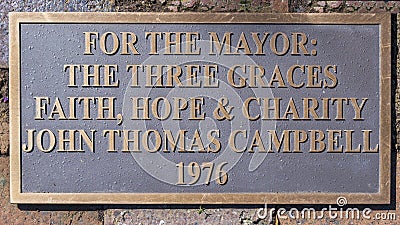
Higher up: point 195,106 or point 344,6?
point 344,6

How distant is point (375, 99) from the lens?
9.36 ft

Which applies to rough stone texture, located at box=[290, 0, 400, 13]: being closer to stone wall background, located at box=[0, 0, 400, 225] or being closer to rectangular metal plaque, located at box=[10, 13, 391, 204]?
stone wall background, located at box=[0, 0, 400, 225]

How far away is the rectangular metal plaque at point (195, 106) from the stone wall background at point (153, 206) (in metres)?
0.09

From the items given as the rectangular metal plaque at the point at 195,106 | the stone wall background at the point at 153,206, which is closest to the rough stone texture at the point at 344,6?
the stone wall background at the point at 153,206

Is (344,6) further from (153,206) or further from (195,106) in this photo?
(153,206)

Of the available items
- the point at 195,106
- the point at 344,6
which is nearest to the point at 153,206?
the point at 195,106

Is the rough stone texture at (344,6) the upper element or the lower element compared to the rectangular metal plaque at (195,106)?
upper

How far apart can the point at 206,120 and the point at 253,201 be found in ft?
1.48

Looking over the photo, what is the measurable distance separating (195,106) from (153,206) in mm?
538

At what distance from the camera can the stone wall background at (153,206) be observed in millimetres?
2908

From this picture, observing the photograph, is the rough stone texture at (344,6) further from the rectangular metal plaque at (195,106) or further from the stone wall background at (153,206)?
the rectangular metal plaque at (195,106)

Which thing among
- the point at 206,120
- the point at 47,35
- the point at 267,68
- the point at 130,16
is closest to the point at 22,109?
the point at 47,35

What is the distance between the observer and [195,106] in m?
2.84

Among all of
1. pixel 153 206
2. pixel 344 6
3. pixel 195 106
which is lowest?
pixel 153 206
